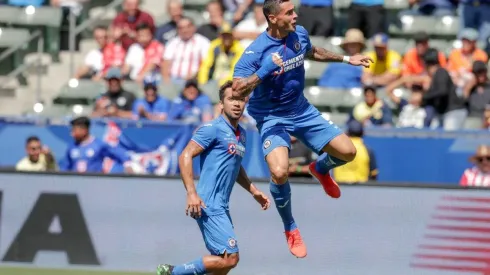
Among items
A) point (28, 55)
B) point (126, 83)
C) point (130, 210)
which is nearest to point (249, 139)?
point (130, 210)

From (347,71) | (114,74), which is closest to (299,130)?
(347,71)

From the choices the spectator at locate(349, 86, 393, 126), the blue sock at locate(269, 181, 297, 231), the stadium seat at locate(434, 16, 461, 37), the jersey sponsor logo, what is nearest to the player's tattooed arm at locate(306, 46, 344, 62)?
the jersey sponsor logo

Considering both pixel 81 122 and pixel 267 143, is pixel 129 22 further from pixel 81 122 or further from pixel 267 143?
pixel 267 143

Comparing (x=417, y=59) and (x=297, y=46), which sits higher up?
(x=297, y=46)

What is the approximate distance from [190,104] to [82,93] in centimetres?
230

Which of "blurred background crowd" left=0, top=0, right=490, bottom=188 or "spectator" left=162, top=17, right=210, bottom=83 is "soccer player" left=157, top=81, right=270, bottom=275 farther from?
"spectator" left=162, top=17, right=210, bottom=83

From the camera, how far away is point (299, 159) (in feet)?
52.0

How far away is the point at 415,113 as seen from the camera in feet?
56.1

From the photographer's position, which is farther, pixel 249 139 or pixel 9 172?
pixel 249 139

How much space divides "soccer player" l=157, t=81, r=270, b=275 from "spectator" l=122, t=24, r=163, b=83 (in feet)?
25.9

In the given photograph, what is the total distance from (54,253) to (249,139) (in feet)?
9.65

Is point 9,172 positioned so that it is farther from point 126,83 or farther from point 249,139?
point 126,83

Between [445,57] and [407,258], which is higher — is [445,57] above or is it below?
above

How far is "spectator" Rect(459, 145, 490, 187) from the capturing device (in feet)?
48.6
